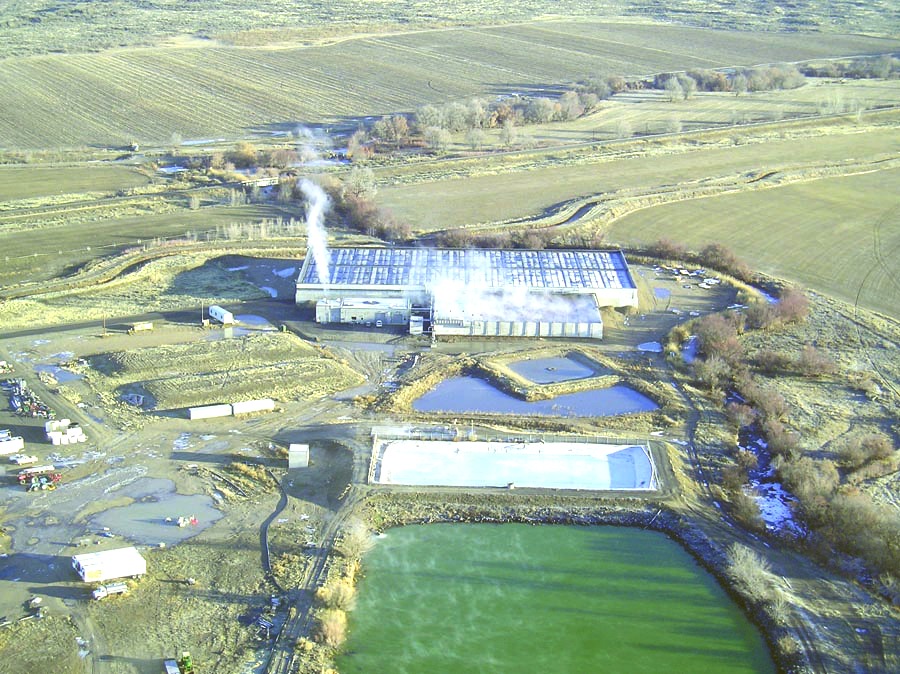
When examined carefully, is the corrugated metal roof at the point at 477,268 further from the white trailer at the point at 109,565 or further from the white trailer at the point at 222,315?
the white trailer at the point at 109,565

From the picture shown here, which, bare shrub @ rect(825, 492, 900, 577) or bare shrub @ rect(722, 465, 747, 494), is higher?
bare shrub @ rect(825, 492, 900, 577)

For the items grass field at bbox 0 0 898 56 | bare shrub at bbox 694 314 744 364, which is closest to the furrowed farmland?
bare shrub at bbox 694 314 744 364

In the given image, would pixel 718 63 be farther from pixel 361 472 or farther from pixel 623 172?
pixel 361 472

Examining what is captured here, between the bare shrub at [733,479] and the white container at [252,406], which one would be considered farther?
the white container at [252,406]

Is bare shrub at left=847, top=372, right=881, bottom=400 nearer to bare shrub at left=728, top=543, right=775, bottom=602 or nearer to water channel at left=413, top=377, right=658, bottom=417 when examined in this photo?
water channel at left=413, top=377, right=658, bottom=417

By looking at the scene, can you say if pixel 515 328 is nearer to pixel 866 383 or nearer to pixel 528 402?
pixel 528 402

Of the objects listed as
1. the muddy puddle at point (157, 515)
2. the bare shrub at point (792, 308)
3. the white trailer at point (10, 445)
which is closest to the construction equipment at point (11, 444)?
the white trailer at point (10, 445)

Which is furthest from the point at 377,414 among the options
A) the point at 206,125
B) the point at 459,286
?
the point at 206,125

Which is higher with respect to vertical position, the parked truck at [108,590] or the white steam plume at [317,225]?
the white steam plume at [317,225]
